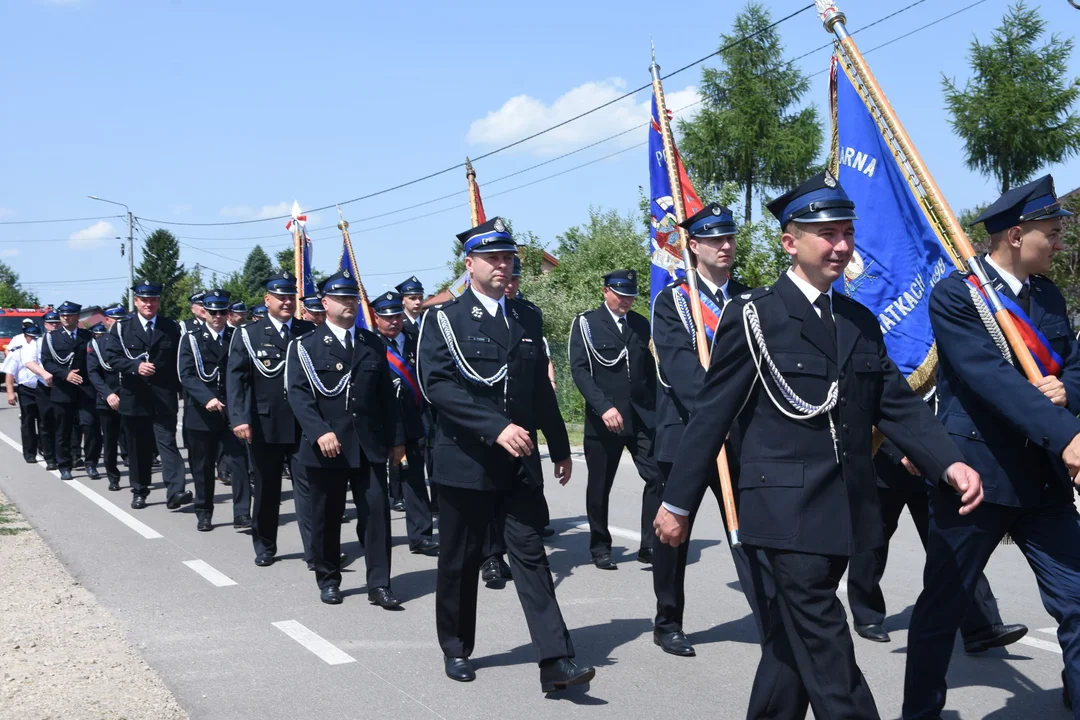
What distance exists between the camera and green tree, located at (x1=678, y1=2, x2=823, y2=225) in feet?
152

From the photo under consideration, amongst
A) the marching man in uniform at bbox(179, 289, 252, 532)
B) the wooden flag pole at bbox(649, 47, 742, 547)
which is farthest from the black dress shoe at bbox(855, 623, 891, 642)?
the marching man in uniform at bbox(179, 289, 252, 532)

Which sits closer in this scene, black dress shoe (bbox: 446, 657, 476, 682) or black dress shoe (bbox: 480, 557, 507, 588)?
black dress shoe (bbox: 446, 657, 476, 682)

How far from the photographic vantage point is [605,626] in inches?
252

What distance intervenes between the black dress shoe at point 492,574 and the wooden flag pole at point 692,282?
2.36m

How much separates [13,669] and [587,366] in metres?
4.41

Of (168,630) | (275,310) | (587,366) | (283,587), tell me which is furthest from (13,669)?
(587,366)


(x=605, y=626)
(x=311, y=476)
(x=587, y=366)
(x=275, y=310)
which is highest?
(x=275, y=310)

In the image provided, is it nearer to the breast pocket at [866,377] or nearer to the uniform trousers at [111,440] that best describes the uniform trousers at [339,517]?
the breast pocket at [866,377]

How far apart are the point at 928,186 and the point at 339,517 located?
13.9 feet

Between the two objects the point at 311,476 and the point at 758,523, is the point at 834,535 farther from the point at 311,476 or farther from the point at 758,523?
the point at 311,476

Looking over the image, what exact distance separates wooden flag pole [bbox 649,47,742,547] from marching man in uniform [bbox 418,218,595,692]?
2.73 feet

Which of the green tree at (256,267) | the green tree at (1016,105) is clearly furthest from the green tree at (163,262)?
the green tree at (1016,105)

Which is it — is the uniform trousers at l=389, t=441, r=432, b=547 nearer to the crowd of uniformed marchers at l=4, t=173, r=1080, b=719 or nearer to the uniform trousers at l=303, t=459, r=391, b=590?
the crowd of uniformed marchers at l=4, t=173, r=1080, b=719

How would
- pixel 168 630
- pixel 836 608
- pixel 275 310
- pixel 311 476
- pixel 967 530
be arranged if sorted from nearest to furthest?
pixel 836 608
pixel 967 530
pixel 168 630
pixel 311 476
pixel 275 310
